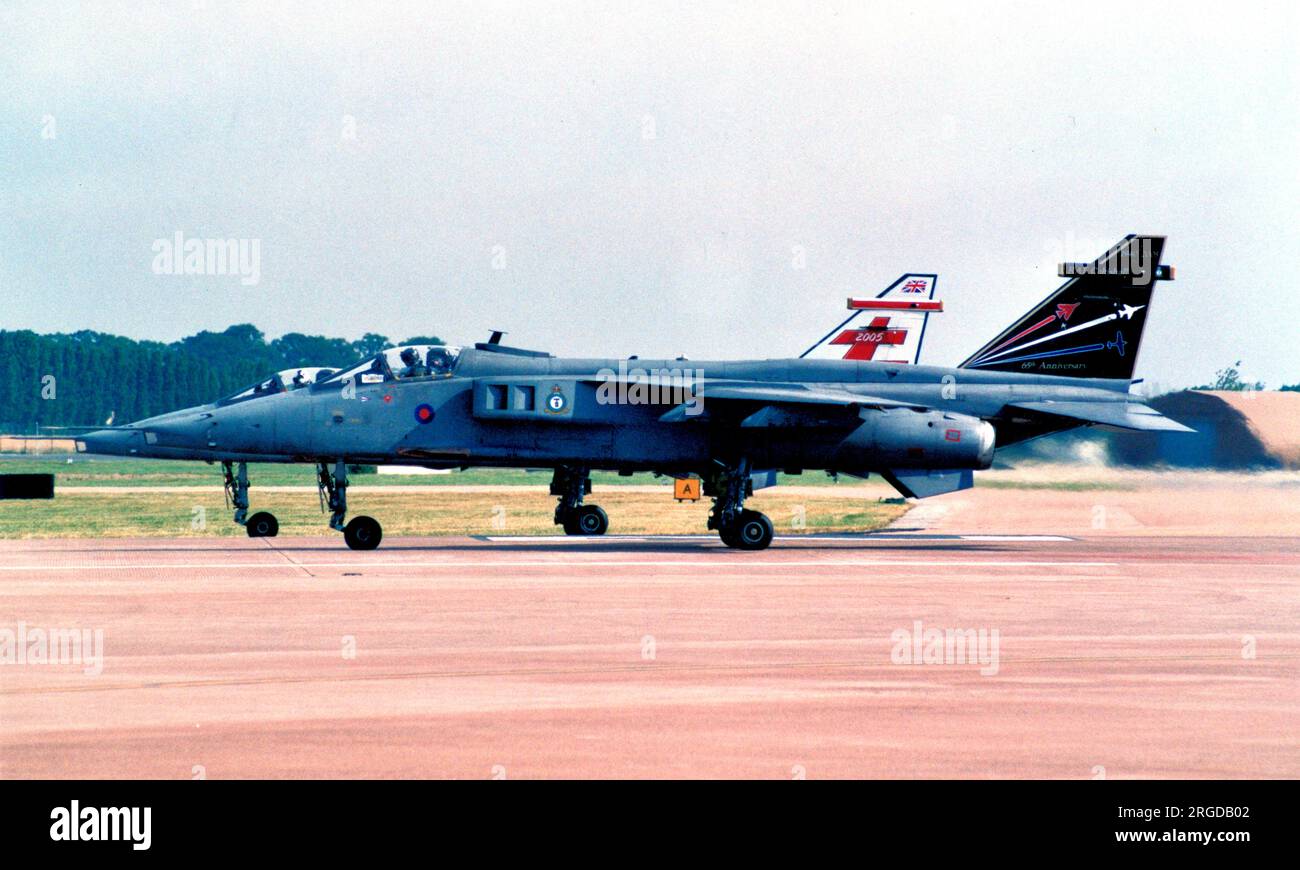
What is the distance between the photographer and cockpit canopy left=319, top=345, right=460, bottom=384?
73.8 feet

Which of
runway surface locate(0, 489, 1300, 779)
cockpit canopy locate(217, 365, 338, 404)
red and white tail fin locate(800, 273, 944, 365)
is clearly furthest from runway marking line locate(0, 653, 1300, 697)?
red and white tail fin locate(800, 273, 944, 365)

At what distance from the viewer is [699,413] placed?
2272 centimetres

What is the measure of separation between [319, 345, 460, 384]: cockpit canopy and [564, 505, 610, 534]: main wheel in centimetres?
480

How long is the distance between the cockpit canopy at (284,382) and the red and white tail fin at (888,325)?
A: 14.0m

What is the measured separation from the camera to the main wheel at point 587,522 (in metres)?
26.5

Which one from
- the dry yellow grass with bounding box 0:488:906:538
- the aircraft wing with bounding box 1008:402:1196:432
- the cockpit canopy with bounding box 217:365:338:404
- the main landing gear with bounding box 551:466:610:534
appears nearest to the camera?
the cockpit canopy with bounding box 217:365:338:404

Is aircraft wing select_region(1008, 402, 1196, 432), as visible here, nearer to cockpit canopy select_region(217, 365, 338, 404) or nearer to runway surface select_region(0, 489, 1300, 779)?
runway surface select_region(0, 489, 1300, 779)

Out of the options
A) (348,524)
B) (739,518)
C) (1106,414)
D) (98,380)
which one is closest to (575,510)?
(739,518)

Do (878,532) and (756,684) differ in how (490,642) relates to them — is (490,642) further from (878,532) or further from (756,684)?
(878,532)

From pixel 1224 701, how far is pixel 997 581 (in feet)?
27.5

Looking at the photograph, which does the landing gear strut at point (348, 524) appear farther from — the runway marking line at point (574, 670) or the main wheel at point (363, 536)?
the runway marking line at point (574, 670)

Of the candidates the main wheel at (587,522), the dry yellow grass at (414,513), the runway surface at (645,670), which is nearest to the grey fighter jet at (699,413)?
the main wheel at (587,522)
